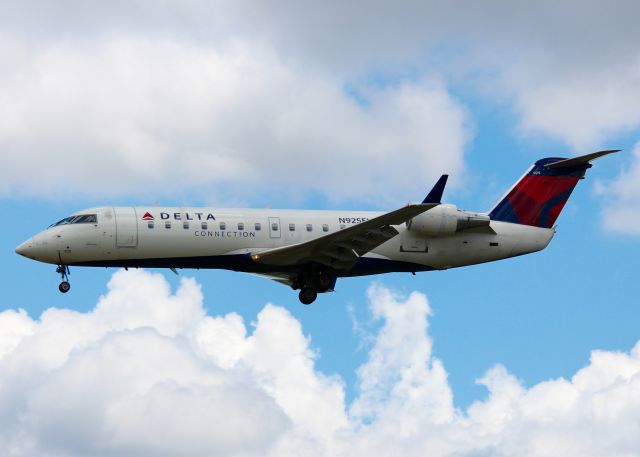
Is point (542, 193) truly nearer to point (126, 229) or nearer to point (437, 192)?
point (437, 192)

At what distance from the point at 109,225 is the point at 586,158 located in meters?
19.2

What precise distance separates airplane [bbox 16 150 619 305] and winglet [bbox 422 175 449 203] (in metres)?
0.03

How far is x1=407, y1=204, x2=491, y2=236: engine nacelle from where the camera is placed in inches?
1949

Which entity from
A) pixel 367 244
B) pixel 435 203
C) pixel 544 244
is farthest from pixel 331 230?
pixel 544 244

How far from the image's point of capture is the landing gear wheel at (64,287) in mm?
47781

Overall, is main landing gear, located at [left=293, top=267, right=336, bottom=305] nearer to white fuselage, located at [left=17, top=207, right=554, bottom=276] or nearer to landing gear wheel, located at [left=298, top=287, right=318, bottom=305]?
landing gear wheel, located at [left=298, top=287, right=318, bottom=305]

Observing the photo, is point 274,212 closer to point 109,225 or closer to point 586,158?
point 109,225

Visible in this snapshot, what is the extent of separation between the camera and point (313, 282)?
162 feet

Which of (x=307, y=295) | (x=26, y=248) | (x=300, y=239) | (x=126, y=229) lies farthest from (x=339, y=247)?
(x=26, y=248)

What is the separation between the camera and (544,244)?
174 feet

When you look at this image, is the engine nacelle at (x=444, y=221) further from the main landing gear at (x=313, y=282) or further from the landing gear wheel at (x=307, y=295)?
the landing gear wheel at (x=307, y=295)

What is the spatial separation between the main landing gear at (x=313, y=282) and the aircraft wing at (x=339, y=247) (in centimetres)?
55

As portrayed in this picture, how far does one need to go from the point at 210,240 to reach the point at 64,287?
18.7 feet

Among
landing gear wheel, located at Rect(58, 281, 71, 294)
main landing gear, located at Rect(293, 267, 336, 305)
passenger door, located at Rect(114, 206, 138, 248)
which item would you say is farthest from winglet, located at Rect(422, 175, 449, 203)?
landing gear wheel, located at Rect(58, 281, 71, 294)
